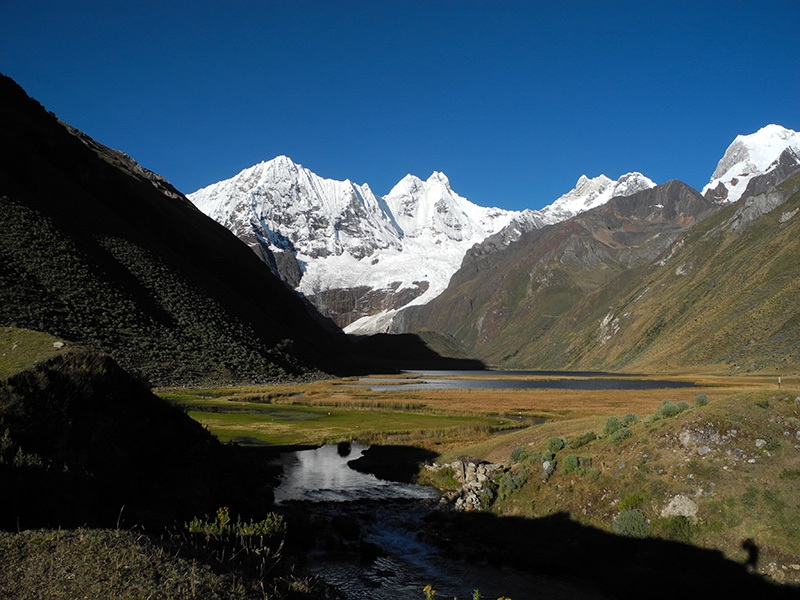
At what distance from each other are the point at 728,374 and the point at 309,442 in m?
158

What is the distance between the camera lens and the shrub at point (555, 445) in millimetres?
28625

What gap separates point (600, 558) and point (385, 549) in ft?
31.4

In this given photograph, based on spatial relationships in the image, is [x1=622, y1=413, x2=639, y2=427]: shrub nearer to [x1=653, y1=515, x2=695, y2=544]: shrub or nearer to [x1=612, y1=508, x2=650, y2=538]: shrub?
[x1=612, y1=508, x2=650, y2=538]: shrub

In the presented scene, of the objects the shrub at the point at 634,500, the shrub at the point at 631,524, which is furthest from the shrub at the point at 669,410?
the shrub at the point at 631,524

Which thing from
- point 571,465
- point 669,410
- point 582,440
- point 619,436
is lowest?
point 571,465

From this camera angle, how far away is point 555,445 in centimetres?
2881

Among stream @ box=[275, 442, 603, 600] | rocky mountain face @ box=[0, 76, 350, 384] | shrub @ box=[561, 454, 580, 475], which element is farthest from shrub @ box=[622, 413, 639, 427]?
rocky mountain face @ box=[0, 76, 350, 384]

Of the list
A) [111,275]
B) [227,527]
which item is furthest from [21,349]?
[111,275]

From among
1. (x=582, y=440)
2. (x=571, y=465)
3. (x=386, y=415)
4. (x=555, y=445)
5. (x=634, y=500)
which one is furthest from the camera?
(x=386, y=415)

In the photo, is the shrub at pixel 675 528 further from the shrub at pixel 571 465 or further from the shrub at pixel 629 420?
→ the shrub at pixel 629 420

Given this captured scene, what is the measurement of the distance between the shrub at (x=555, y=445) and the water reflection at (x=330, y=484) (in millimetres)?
9089

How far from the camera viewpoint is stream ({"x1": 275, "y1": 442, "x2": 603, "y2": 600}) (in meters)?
20.0

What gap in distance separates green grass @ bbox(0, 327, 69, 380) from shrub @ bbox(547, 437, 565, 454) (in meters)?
23.7

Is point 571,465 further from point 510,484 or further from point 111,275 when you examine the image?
point 111,275
